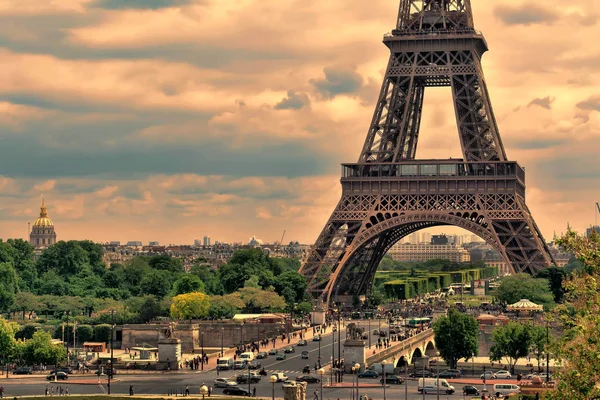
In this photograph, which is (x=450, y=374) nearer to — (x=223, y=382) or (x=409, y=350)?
(x=409, y=350)

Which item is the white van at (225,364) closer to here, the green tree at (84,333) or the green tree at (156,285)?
the green tree at (84,333)

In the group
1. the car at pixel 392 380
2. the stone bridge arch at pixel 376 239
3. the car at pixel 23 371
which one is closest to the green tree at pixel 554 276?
the stone bridge arch at pixel 376 239

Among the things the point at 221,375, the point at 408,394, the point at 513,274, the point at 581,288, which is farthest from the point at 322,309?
the point at 581,288

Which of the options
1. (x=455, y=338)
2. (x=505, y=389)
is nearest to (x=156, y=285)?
(x=455, y=338)

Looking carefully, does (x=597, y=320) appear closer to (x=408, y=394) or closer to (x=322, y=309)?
(x=408, y=394)

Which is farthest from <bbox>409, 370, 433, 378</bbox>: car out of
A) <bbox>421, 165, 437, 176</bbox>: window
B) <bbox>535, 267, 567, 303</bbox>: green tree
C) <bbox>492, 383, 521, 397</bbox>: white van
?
<bbox>421, 165, 437, 176</bbox>: window

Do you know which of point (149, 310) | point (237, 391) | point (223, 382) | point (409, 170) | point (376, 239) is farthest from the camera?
point (149, 310)

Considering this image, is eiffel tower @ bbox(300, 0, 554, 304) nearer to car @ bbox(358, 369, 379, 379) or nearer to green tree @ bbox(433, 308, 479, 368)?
green tree @ bbox(433, 308, 479, 368)
